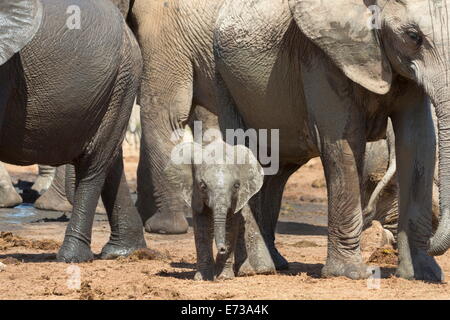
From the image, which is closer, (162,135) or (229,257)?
(229,257)

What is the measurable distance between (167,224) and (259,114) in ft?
9.96

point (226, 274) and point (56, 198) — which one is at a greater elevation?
point (56, 198)

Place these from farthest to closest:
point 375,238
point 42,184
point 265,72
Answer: point 42,184, point 375,238, point 265,72

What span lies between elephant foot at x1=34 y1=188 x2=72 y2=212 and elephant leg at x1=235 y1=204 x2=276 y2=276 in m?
4.75

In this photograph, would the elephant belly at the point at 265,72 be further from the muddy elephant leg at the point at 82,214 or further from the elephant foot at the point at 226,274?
the muddy elephant leg at the point at 82,214

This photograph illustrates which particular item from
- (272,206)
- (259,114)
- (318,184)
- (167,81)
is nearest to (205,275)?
(259,114)

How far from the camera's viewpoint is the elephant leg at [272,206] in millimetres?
9375

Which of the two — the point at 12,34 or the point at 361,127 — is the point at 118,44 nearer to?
the point at 12,34

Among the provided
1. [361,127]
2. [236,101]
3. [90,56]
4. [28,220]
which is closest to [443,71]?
[361,127]

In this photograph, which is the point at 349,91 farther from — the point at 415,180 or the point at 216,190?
the point at 216,190

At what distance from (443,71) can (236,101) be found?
5.35ft

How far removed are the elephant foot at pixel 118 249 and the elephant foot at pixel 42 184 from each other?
4.69 metres

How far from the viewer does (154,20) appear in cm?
1198

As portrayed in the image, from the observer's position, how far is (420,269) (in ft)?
28.1
